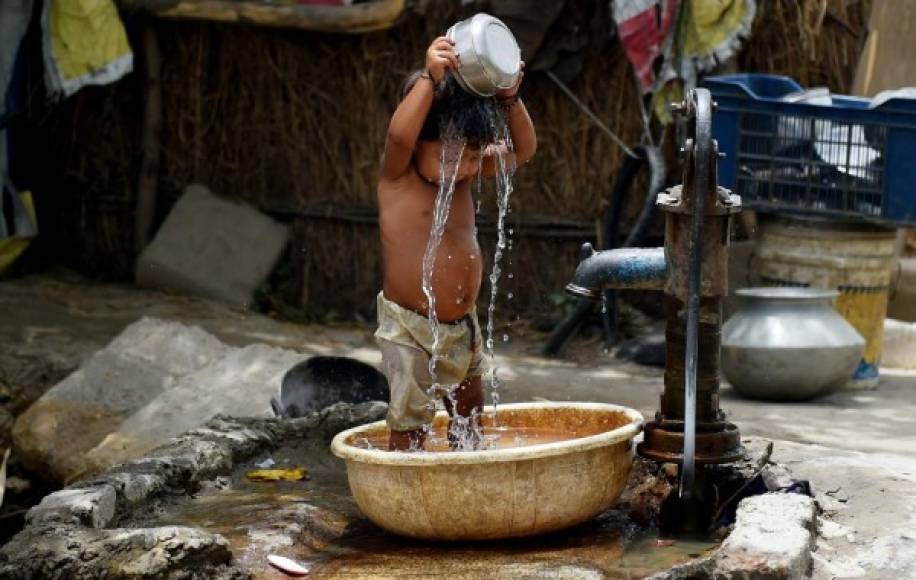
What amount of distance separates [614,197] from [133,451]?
10.9 ft

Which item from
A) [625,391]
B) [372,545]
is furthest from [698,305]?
[625,391]

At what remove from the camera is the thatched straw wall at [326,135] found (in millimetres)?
8578

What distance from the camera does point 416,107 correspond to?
4.21 metres

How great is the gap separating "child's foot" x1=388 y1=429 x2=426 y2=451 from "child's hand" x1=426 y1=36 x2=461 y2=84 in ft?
3.37

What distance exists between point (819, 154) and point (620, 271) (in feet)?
10.3

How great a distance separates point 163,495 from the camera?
15.2 ft

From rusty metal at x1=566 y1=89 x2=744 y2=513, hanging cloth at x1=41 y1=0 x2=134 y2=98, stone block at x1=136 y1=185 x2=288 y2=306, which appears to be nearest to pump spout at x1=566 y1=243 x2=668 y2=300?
rusty metal at x1=566 y1=89 x2=744 y2=513

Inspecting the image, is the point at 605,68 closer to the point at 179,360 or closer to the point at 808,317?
the point at 808,317

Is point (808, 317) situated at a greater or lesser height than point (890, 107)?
lesser

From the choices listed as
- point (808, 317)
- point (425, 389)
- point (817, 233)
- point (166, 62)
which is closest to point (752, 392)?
point (808, 317)

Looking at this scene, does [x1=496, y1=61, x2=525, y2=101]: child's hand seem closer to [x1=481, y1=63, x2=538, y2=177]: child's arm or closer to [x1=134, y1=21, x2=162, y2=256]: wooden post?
[x1=481, y1=63, x2=538, y2=177]: child's arm

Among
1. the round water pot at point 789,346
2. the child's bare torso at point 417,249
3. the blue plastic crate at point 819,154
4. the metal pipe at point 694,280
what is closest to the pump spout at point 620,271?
the metal pipe at point 694,280

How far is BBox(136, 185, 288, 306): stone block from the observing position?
30.5ft

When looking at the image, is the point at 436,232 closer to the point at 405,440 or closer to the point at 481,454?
the point at 405,440
